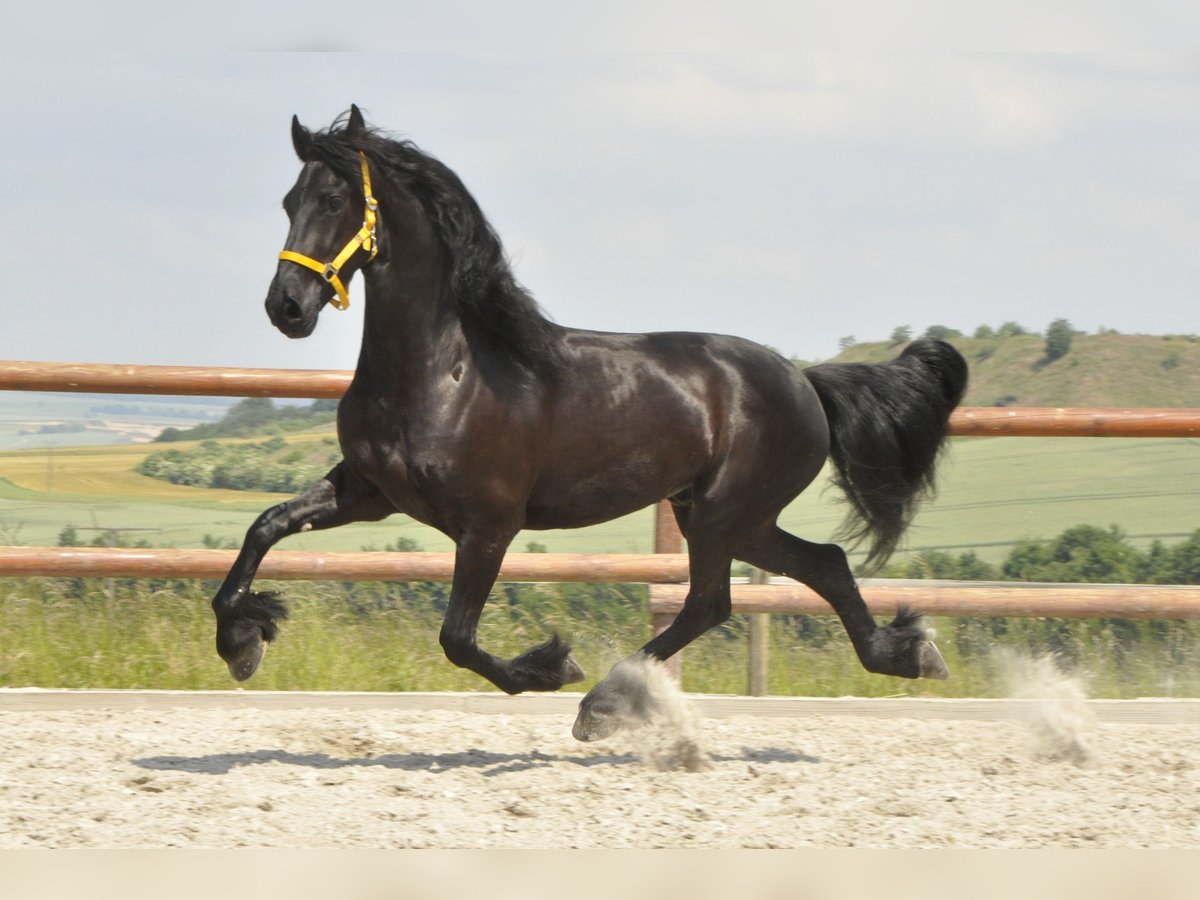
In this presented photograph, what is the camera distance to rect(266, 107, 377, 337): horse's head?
13.6 feet

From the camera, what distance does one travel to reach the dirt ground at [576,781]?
3781 mm

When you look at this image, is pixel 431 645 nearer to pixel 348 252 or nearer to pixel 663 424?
pixel 663 424

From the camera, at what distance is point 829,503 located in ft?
18.8

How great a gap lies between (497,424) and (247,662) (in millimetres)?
1085

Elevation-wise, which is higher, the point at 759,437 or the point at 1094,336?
the point at 1094,336

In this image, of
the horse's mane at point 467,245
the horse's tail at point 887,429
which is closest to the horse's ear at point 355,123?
the horse's mane at point 467,245

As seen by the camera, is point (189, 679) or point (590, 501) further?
point (189, 679)

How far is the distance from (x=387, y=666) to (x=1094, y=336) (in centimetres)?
891

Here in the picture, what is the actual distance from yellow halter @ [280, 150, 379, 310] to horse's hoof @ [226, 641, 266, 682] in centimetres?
112

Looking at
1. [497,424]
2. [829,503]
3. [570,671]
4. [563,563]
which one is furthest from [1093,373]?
[497,424]

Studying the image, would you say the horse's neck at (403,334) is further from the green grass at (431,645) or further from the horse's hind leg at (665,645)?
the green grass at (431,645)

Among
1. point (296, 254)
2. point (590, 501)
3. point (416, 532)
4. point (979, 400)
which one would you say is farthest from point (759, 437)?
point (979, 400)

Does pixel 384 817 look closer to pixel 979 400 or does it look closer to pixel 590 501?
pixel 590 501

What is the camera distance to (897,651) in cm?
514
